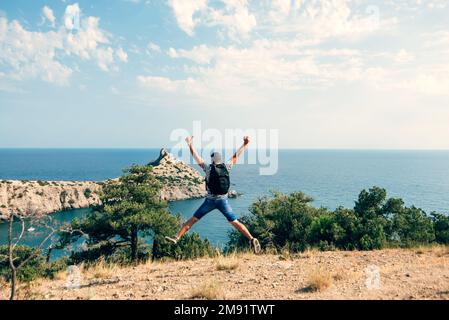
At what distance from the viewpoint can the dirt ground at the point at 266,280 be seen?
20.1 ft

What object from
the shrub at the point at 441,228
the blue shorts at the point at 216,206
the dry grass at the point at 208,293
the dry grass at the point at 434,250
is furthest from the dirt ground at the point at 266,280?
the shrub at the point at 441,228

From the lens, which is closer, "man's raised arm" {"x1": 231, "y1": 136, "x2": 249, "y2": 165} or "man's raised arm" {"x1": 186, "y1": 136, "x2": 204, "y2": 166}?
"man's raised arm" {"x1": 186, "y1": 136, "x2": 204, "y2": 166}

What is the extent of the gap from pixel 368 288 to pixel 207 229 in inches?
2083

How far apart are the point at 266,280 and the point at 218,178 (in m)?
2.63

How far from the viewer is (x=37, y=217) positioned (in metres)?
5.77

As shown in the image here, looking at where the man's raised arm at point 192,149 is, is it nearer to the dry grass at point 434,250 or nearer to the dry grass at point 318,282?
the dry grass at point 318,282

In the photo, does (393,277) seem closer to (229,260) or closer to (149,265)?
(229,260)

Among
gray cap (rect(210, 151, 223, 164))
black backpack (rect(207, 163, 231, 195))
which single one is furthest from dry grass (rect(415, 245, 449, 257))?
gray cap (rect(210, 151, 223, 164))

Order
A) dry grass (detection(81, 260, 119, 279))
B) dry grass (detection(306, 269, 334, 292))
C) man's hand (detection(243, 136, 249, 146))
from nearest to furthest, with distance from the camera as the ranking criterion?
dry grass (detection(306, 269, 334, 292)) < man's hand (detection(243, 136, 249, 146)) < dry grass (detection(81, 260, 119, 279))

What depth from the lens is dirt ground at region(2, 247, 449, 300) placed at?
20.1 ft

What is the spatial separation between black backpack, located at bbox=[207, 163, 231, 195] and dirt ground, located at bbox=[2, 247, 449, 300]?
196cm

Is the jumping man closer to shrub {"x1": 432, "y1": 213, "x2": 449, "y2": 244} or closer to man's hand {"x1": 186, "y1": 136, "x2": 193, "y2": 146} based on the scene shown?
man's hand {"x1": 186, "y1": 136, "x2": 193, "y2": 146}

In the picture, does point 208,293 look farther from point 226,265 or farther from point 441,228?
point 441,228
